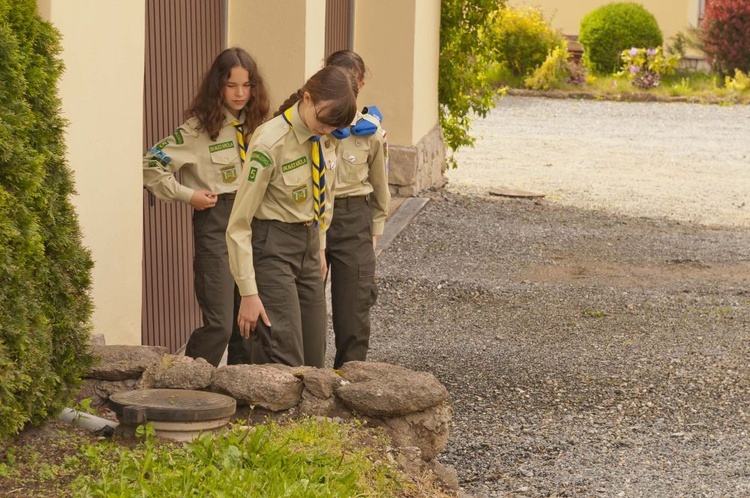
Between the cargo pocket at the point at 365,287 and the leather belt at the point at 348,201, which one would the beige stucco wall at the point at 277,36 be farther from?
the cargo pocket at the point at 365,287

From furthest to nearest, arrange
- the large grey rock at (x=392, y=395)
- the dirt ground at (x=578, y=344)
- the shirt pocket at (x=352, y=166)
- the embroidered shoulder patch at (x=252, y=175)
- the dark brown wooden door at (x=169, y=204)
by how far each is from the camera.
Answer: the dark brown wooden door at (x=169, y=204), the shirt pocket at (x=352, y=166), the dirt ground at (x=578, y=344), the embroidered shoulder patch at (x=252, y=175), the large grey rock at (x=392, y=395)

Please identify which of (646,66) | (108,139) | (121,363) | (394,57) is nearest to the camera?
(121,363)

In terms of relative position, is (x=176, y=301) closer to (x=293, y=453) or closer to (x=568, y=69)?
(x=293, y=453)

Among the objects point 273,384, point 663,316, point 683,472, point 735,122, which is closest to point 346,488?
point 273,384

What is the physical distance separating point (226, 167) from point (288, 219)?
27.9 inches

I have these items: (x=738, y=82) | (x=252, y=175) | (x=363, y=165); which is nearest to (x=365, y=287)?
(x=363, y=165)

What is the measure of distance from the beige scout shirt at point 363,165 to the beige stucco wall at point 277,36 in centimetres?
245

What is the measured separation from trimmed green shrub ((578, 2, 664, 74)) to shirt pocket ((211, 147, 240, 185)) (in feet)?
67.6

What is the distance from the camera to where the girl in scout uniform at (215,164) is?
523 cm

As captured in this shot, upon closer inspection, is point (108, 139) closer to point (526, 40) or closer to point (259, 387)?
point (259, 387)

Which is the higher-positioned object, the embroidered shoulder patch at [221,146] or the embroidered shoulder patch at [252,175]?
the embroidered shoulder patch at [221,146]

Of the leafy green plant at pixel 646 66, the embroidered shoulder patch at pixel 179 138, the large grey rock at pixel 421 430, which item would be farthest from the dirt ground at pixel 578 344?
the leafy green plant at pixel 646 66

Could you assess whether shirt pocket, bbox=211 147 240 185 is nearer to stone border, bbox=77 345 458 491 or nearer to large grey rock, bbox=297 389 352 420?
stone border, bbox=77 345 458 491

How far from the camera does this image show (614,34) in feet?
81.6
